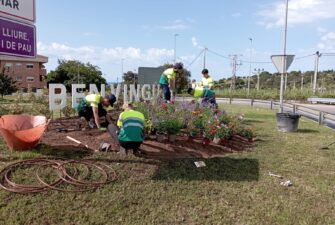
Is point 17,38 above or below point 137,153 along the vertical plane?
above

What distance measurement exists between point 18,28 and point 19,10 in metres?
0.25

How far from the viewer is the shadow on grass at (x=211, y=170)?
567 cm

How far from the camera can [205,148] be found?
7.54m

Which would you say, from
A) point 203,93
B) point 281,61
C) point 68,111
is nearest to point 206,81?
point 203,93

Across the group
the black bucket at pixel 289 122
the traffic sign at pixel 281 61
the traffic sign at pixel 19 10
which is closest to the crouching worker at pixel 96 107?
the traffic sign at pixel 19 10

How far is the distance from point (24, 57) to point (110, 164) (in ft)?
6.88

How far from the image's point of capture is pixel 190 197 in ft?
16.2

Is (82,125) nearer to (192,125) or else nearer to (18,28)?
(192,125)

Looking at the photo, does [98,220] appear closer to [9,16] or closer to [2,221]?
[2,221]

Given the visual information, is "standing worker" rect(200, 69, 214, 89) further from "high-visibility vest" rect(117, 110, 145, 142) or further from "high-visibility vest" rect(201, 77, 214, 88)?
"high-visibility vest" rect(117, 110, 145, 142)

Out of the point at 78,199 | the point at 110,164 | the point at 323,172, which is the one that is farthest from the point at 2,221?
the point at 323,172

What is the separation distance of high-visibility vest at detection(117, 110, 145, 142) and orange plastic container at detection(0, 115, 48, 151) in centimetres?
136

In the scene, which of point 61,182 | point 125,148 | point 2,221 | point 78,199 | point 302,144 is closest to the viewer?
point 2,221

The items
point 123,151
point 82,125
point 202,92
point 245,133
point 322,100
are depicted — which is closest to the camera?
point 123,151
